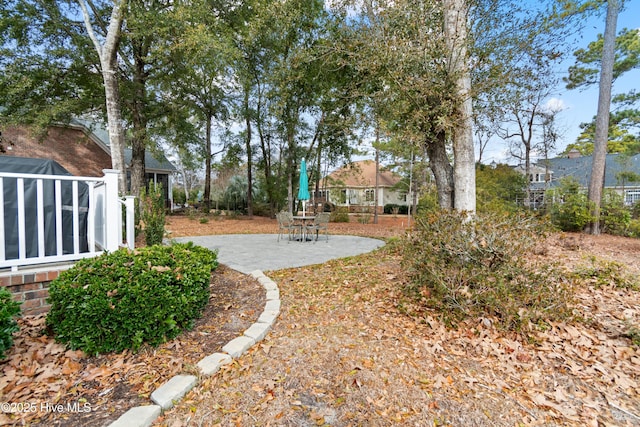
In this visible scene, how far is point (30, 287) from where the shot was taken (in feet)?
8.77

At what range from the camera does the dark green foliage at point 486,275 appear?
2811 mm

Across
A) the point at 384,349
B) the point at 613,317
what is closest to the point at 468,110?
the point at 613,317

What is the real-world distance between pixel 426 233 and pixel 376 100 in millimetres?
3896

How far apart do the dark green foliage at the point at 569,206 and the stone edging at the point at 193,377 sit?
446 inches

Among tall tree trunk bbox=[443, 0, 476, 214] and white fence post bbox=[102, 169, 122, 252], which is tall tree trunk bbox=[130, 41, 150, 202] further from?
tall tree trunk bbox=[443, 0, 476, 214]

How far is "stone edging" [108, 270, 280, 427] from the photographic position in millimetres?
1661

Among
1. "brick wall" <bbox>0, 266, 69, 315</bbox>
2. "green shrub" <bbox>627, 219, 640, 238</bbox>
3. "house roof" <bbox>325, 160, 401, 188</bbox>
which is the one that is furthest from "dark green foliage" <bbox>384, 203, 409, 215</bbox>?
"brick wall" <bbox>0, 266, 69, 315</bbox>

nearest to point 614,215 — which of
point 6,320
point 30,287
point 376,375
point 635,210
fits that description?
point 635,210

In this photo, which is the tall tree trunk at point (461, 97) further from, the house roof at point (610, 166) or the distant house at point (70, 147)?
the house roof at point (610, 166)

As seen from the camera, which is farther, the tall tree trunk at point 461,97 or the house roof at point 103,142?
the house roof at point 103,142

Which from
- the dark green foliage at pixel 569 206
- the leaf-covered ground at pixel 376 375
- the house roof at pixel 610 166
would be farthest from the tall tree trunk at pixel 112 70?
the house roof at pixel 610 166

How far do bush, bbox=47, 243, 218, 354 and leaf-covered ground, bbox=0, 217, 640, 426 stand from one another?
0.15 metres

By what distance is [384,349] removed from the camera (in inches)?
98.1

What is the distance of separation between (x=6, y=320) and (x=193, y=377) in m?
1.37
